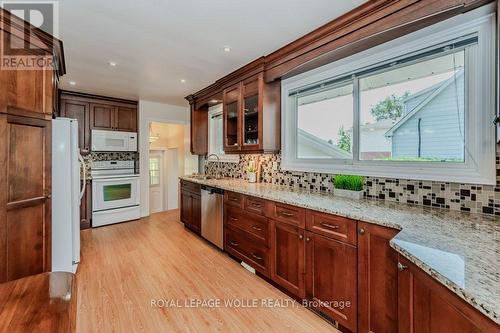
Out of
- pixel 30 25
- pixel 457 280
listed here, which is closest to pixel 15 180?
pixel 30 25

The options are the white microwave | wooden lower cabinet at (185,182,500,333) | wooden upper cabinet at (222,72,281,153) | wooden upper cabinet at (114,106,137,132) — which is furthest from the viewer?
wooden upper cabinet at (114,106,137,132)

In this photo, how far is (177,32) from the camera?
2.24 metres

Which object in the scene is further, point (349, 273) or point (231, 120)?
point (231, 120)

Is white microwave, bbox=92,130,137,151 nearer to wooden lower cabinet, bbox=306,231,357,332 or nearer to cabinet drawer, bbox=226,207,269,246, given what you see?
cabinet drawer, bbox=226,207,269,246

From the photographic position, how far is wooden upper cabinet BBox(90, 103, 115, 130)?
4523 millimetres

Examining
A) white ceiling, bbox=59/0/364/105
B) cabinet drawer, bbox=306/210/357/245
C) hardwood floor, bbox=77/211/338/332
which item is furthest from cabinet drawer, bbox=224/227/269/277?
white ceiling, bbox=59/0/364/105

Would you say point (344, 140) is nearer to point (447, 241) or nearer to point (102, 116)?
point (447, 241)

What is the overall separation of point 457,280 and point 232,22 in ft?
7.33

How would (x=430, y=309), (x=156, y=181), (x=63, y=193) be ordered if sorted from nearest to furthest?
(x=430, y=309) → (x=63, y=193) → (x=156, y=181)

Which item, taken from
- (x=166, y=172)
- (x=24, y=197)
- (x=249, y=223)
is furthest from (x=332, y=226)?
(x=166, y=172)

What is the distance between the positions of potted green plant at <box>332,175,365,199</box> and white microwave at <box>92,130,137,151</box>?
409 centimetres

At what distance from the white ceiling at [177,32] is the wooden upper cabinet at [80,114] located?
40.1 inches

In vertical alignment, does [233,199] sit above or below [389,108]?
below

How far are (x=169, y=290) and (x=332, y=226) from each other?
1.67 meters
